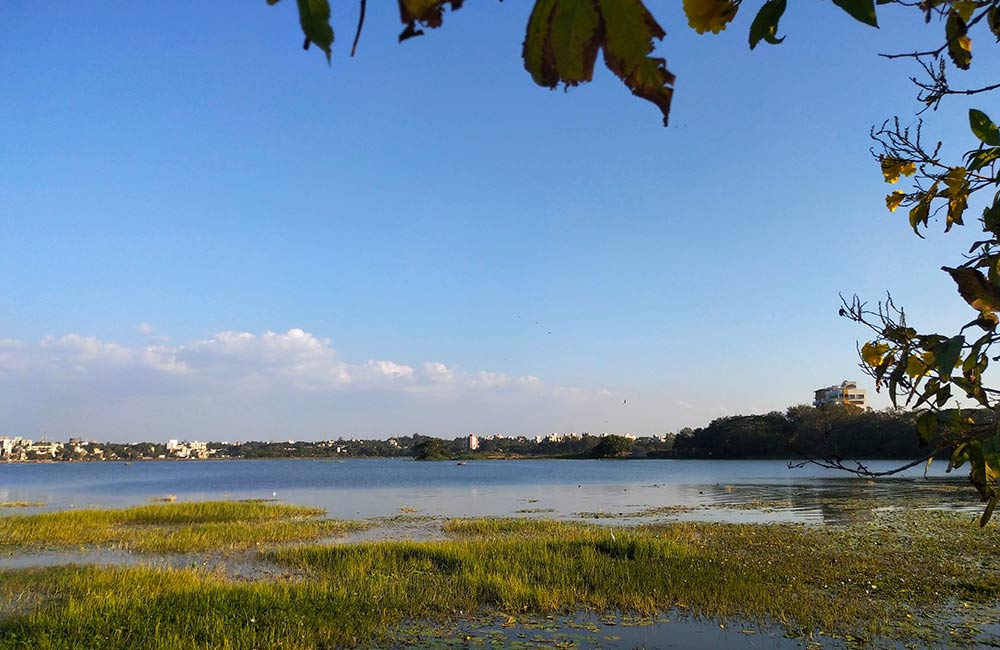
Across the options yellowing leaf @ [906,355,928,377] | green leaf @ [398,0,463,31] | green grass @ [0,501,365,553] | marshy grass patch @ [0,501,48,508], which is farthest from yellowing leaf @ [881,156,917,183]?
marshy grass patch @ [0,501,48,508]

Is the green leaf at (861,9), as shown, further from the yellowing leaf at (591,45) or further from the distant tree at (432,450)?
the distant tree at (432,450)

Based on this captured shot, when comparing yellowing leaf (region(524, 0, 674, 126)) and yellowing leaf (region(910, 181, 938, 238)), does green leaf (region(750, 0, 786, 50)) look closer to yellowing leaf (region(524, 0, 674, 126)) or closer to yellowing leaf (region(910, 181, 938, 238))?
yellowing leaf (region(524, 0, 674, 126))

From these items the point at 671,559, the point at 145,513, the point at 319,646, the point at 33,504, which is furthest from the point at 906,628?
the point at 33,504

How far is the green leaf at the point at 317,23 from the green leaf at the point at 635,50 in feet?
0.95

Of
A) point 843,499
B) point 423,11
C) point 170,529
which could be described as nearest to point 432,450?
point 843,499

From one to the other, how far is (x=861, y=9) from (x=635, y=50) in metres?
0.36

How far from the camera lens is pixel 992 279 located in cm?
163

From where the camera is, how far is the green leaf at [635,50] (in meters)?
0.70

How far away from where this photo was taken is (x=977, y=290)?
1.62 meters

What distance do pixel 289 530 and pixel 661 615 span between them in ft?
52.2

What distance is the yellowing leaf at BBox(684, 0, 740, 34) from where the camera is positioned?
109 centimetres

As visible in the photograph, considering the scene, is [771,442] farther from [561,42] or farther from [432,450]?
[432,450]

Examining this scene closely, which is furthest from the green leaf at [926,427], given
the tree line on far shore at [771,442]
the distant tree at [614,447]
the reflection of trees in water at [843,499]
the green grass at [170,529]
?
the distant tree at [614,447]

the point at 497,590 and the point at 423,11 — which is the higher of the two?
the point at 423,11
